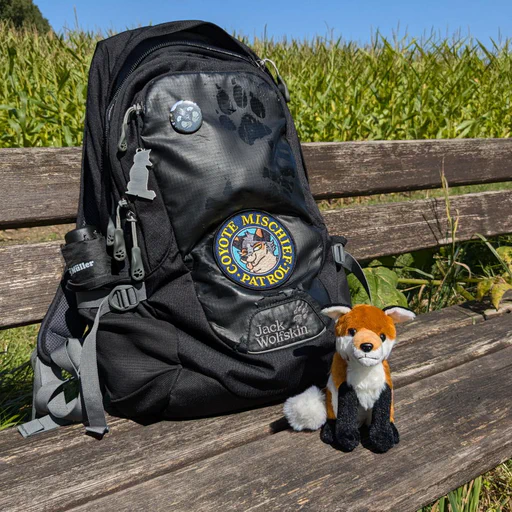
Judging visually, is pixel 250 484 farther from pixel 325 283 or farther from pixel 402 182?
pixel 402 182

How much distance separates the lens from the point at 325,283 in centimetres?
164

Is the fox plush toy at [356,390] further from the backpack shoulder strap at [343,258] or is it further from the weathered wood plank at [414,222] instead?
the weathered wood plank at [414,222]

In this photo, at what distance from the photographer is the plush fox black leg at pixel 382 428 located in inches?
50.5

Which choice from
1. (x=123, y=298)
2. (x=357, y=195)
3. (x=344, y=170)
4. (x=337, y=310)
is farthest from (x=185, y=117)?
(x=357, y=195)

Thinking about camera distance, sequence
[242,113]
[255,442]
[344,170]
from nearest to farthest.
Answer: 1. [255,442]
2. [242,113]
3. [344,170]

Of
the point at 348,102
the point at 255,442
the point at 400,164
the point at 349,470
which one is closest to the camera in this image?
the point at 349,470

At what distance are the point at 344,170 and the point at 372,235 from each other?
289 mm

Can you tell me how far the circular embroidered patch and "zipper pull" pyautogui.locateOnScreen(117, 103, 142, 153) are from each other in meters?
0.32

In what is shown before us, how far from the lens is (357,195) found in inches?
94.7

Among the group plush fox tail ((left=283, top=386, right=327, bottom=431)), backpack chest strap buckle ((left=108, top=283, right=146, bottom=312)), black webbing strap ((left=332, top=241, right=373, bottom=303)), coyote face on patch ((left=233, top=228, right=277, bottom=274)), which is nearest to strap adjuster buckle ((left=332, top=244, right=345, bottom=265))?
black webbing strap ((left=332, top=241, right=373, bottom=303))

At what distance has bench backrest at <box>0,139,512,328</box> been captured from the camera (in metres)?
1.74

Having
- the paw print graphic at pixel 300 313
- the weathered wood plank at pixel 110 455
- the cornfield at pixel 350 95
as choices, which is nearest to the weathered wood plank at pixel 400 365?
the weathered wood plank at pixel 110 455

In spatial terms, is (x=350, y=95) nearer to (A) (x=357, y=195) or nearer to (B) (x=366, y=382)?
(A) (x=357, y=195)

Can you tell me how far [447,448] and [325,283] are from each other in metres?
0.53
